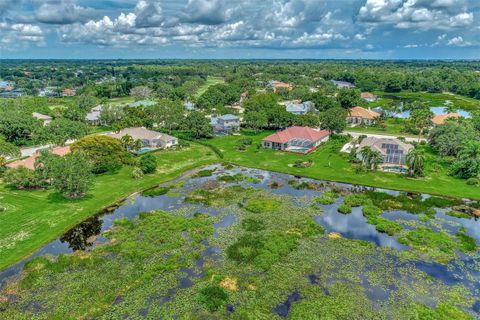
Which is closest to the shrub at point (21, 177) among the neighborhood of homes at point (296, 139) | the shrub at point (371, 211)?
the neighborhood of homes at point (296, 139)

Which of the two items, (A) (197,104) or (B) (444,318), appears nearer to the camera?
(B) (444,318)

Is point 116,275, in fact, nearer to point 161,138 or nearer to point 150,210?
point 150,210

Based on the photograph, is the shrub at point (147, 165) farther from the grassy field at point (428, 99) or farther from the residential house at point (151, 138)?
the grassy field at point (428, 99)

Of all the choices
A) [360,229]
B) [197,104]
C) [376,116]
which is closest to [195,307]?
[360,229]

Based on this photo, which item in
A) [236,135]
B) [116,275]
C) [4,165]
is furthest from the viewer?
[236,135]

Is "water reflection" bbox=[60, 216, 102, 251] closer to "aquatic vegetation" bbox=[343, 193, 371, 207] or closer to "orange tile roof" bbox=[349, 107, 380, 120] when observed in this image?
"aquatic vegetation" bbox=[343, 193, 371, 207]

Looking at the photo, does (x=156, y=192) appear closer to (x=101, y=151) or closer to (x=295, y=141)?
(x=101, y=151)
